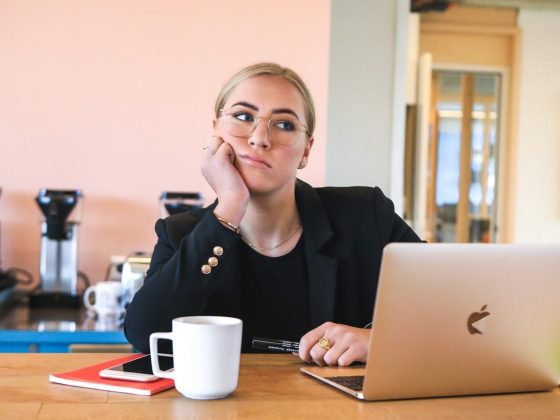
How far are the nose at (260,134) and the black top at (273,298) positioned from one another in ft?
0.75

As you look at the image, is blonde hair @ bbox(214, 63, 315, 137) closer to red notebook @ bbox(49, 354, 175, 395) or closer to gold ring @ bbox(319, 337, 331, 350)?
gold ring @ bbox(319, 337, 331, 350)

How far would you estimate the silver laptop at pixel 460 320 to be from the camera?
37.8 inches

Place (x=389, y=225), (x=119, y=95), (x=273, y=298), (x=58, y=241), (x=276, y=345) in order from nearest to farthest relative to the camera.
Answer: (x=276, y=345) → (x=273, y=298) → (x=389, y=225) → (x=58, y=241) → (x=119, y=95)

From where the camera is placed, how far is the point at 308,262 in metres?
1.60

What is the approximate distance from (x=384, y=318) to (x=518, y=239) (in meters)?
4.70

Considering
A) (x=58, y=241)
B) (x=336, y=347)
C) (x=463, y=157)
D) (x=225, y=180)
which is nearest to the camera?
(x=336, y=347)

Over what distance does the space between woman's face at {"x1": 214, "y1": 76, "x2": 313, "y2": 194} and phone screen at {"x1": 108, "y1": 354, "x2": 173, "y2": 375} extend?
18.1 inches

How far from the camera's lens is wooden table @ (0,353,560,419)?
928 mm

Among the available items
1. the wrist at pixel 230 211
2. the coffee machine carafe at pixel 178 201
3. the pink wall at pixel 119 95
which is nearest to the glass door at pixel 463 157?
the pink wall at pixel 119 95

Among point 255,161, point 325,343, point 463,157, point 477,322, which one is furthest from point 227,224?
point 463,157

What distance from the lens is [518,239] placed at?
17.8ft

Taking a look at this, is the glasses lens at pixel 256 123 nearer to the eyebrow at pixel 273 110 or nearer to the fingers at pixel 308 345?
the eyebrow at pixel 273 110

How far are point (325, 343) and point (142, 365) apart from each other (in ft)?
0.95

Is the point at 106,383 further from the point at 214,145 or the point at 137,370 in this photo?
the point at 214,145
